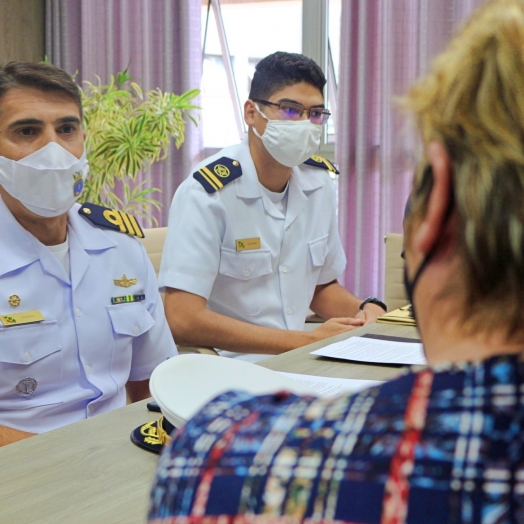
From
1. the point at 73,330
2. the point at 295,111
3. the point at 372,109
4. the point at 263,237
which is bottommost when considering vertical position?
the point at 73,330

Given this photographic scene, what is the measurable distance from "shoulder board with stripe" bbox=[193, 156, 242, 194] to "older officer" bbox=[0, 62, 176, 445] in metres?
0.48

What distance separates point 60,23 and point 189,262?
3.15m

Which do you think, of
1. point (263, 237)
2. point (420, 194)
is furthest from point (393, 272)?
point (420, 194)

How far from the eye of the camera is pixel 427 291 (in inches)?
17.8

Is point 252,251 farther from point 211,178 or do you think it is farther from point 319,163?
point 319,163

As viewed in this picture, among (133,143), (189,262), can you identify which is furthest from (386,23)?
(189,262)

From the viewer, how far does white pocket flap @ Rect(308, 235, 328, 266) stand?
2473 mm

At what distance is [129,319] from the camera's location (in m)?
1.71

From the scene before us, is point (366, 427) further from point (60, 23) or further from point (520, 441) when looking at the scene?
point (60, 23)

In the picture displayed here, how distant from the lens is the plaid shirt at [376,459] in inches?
14.3

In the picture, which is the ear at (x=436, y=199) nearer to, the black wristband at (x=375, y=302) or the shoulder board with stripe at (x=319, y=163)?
the black wristband at (x=375, y=302)

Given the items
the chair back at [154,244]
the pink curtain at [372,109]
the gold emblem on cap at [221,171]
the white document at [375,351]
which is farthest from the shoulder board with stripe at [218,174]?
the pink curtain at [372,109]

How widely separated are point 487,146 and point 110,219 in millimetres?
1555

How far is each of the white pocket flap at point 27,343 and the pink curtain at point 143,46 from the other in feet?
9.26
